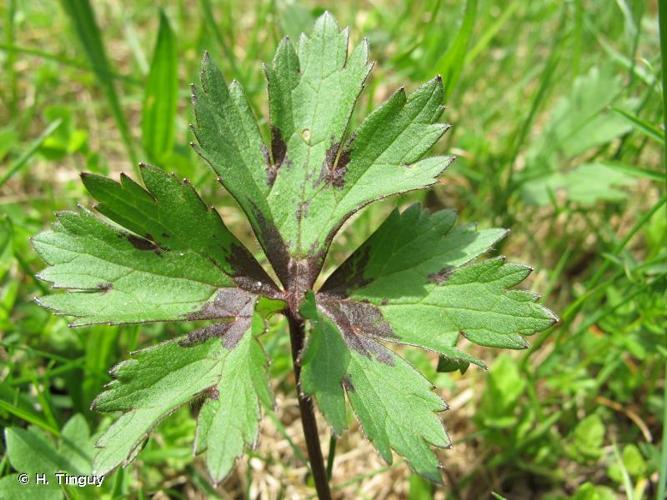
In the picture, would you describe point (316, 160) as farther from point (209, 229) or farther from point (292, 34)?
point (292, 34)

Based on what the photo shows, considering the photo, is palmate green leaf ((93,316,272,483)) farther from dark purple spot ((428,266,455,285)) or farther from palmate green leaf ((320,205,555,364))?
dark purple spot ((428,266,455,285))

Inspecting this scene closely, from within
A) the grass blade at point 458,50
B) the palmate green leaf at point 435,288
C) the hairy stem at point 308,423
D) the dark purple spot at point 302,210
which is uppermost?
the grass blade at point 458,50

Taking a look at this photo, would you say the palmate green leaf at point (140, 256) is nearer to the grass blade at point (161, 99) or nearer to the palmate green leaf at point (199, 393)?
the palmate green leaf at point (199, 393)

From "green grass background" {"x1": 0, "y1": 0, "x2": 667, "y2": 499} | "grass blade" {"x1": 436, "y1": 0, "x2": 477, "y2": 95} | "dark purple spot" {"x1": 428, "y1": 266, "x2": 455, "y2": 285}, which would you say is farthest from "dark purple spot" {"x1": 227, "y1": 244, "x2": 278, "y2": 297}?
"grass blade" {"x1": 436, "y1": 0, "x2": 477, "y2": 95}

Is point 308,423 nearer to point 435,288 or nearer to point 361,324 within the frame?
point 361,324

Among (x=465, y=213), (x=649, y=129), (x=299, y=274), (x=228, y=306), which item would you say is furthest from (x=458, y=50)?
(x=228, y=306)

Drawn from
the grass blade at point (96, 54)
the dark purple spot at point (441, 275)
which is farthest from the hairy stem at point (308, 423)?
the grass blade at point (96, 54)

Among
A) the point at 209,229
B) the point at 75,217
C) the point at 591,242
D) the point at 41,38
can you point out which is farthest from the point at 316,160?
the point at 41,38
